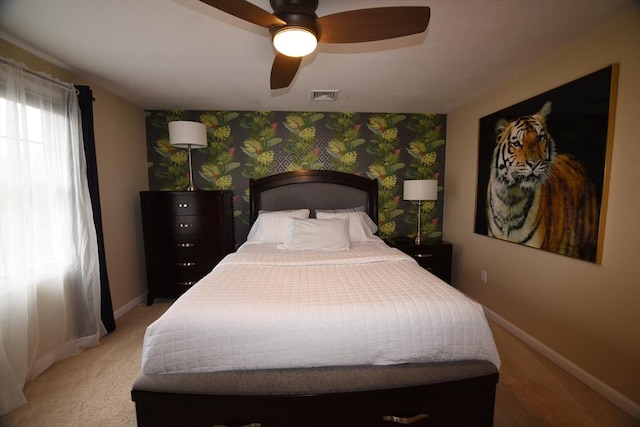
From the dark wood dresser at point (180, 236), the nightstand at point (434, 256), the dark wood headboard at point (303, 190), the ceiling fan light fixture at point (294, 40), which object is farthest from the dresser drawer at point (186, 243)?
the ceiling fan light fixture at point (294, 40)

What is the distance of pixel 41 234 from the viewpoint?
6.07ft

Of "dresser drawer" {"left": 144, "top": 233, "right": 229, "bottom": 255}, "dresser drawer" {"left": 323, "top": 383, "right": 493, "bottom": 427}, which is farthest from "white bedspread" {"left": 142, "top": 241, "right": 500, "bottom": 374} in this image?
"dresser drawer" {"left": 144, "top": 233, "right": 229, "bottom": 255}

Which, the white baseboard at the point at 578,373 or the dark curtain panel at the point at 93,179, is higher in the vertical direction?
the dark curtain panel at the point at 93,179

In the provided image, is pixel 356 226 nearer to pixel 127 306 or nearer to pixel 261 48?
pixel 261 48

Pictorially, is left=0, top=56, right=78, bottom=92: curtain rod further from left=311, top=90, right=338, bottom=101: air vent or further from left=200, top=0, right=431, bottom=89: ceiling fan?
left=311, top=90, right=338, bottom=101: air vent

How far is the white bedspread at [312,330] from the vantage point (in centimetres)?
121

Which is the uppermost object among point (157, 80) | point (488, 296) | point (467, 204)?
point (157, 80)

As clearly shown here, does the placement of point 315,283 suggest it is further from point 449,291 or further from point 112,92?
point 112,92

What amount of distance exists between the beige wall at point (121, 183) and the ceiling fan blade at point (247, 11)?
1919 millimetres

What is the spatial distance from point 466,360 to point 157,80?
305cm

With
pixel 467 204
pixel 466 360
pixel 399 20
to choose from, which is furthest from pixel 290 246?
pixel 467 204

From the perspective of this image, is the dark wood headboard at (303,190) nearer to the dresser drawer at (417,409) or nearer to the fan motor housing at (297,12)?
the fan motor housing at (297,12)

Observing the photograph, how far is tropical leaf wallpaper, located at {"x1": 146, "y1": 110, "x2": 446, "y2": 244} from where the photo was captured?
3.20 m

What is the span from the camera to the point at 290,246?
2.46 m
